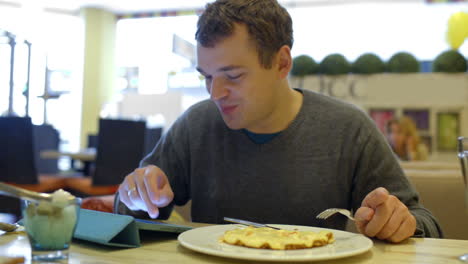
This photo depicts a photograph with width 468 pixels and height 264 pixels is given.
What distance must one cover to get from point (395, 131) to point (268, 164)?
465 centimetres

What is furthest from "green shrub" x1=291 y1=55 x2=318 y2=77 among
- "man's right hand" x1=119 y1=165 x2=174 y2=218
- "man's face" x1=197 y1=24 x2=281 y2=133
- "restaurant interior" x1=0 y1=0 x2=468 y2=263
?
"man's right hand" x1=119 y1=165 x2=174 y2=218

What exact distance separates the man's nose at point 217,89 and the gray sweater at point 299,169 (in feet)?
0.76

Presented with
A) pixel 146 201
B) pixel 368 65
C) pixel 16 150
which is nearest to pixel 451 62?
pixel 368 65

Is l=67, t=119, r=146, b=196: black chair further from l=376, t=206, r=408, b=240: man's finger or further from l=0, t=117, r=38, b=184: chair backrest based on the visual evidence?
l=376, t=206, r=408, b=240: man's finger

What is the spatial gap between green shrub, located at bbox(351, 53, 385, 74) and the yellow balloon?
0.89 meters

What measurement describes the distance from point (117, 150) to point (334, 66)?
3062 millimetres

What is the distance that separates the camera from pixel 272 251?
0.69 meters

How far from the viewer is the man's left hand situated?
0.86m

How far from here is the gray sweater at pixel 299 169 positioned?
1275mm

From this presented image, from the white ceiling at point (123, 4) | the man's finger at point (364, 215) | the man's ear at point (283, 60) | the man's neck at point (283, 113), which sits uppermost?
the white ceiling at point (123, 4)

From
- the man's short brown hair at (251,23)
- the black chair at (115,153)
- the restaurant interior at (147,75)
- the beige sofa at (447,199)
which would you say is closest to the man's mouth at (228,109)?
the man's short brown hair at (251,23)

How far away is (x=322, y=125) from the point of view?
1.34 meters

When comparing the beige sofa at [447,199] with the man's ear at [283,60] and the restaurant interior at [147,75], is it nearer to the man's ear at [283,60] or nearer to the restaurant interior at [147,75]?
the man's ear at [283,60]

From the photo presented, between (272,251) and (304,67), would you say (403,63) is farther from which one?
(272,251)
